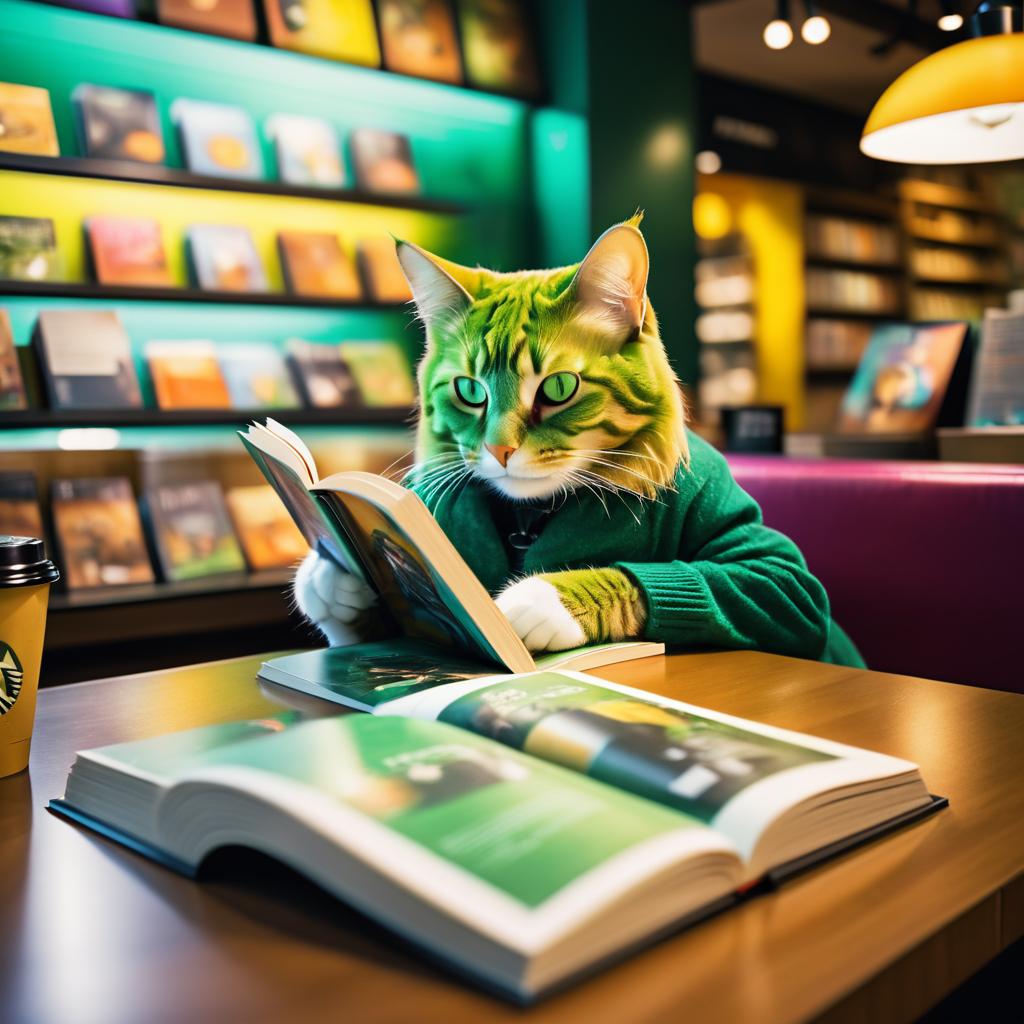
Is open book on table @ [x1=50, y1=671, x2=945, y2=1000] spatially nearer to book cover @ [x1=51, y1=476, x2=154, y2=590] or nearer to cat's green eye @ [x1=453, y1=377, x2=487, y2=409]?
cat's green eye @ [x1=453, y1=377, x2=487, y2=409]

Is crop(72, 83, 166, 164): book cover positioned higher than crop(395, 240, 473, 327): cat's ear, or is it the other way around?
crop(72, 83, 166, 164): book cover

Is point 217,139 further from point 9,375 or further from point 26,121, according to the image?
point 9,375

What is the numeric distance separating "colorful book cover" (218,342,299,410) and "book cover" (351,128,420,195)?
0.67m

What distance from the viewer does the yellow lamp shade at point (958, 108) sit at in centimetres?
177

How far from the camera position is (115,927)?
51cm

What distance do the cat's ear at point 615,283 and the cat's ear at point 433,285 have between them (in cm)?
13

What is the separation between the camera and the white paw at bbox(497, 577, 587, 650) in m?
0.93

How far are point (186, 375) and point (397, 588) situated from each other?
2.25 metres

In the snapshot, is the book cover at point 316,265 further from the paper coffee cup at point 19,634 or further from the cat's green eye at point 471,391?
the paper coffee cup at point 19,634

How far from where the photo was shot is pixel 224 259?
3.10 metres

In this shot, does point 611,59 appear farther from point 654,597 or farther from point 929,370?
point 654,597

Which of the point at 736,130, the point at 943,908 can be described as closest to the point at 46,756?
the point at 943,908

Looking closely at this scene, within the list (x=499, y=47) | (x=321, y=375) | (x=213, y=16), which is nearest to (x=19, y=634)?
(x=321, y=375)

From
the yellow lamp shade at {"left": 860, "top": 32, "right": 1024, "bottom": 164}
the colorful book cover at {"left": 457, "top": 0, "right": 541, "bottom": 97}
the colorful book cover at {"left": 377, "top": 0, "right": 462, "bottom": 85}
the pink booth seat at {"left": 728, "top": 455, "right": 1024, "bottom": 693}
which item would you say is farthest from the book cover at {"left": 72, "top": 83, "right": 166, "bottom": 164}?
the pink booth seat at {"left": 728, "top": 455, "right": 1024, "bottom": 693}
